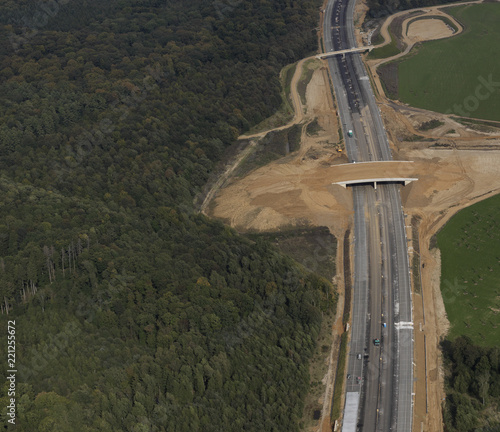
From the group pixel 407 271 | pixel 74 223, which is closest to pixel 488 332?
pixel 407 271

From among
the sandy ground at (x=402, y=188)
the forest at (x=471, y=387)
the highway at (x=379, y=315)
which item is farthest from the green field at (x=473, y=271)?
the highway at (x=379, y=315)

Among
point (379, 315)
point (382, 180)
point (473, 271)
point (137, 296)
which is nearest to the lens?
point (137, 296)

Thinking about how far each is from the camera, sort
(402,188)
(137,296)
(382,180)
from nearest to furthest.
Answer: (137,296)
(382,180)
(402,188)

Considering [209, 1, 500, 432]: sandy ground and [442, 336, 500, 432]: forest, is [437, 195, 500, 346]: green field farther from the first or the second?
[442, 336, 500, 432]: forest

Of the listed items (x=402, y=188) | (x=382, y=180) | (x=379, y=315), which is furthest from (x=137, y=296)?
(x=402, y=188)

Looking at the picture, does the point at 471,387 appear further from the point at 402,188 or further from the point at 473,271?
the point at 402,188

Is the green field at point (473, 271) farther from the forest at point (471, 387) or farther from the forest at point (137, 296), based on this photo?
the forest at point (137, 296)

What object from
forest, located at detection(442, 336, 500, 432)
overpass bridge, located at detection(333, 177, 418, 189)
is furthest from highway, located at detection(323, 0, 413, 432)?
forest, located at detection(442, 336, 500, 432)
